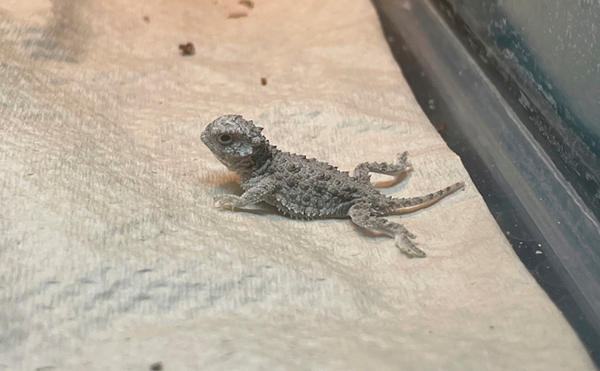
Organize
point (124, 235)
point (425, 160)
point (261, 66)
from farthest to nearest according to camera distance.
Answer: point (261, 66) < point (425, 160) < point (124, 235)

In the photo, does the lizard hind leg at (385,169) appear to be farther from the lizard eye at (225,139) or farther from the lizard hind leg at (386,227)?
the lizard eye at (225,139)


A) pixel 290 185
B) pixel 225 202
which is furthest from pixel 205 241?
pixel 290 185

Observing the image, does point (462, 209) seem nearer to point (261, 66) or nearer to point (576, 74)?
point (576, 74)

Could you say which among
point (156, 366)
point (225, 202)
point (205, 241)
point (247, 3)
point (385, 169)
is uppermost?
point (156, 366)

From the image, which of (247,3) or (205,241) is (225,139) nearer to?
(205,241)

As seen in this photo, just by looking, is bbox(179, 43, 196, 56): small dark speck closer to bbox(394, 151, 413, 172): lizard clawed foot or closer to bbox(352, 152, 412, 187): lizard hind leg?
bbox(352, 152, 412, 187): lizard hind leg

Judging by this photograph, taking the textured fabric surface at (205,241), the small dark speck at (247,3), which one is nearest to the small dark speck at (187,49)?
the textured fabric surface at (205,241)

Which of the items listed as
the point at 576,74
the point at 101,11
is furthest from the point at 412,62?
the point at 101,11

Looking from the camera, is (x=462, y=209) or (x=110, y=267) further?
(x=462, y=209)
